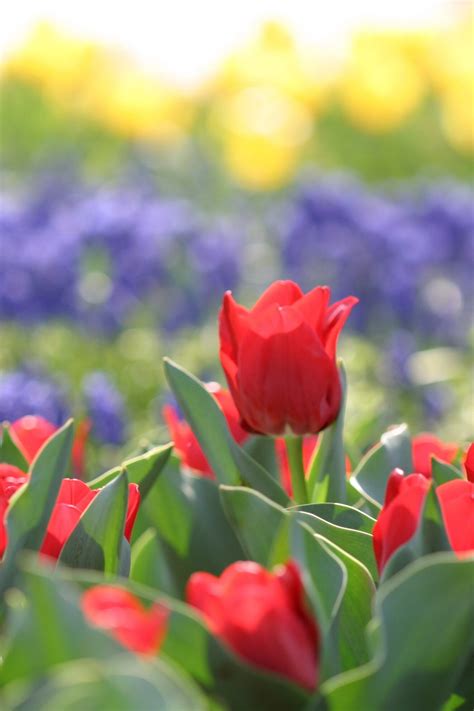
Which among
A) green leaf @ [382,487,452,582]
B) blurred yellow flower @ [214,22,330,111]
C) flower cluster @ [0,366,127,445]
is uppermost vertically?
blurred yellow flower @ [214,22,330,111]

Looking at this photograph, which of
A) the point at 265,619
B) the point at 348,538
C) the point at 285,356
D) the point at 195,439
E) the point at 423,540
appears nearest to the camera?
the point at 265,619

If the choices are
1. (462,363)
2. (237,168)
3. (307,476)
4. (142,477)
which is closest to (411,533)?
(142,477)

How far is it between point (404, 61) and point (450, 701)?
6157 millimetres

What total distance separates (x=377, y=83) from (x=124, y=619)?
5621 mm

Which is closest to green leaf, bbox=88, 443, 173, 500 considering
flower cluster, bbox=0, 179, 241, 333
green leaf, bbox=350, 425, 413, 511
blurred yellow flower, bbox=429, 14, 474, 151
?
green leaf, bbox=350, 425, 413, 511

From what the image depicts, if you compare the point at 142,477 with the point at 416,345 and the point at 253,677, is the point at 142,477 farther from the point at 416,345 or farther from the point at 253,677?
the point at 416,345

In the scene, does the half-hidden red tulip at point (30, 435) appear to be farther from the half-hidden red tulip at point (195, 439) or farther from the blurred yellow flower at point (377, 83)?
the blurred yellow flower at point (377, 83)

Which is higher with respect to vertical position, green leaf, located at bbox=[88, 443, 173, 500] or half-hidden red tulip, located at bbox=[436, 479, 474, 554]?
green leaf, located at bbox=[88, 443, 173, 500]

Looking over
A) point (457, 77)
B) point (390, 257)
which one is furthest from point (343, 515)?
point (457, 77)

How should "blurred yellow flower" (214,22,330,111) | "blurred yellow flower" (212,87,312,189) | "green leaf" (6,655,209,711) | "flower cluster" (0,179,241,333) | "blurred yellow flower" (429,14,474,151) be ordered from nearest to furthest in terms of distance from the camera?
"green leaf" (6,655,209,711)
"flower cluster" (0,179,241,333)
"blurred yellow flower" (212,87,312,189)
"blurred yellow flower" (429,14,474,151)
"blurred yellow flower" (214,22,330,111)

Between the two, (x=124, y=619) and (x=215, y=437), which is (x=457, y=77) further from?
(x=124, y=619)

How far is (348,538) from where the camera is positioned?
101 cm

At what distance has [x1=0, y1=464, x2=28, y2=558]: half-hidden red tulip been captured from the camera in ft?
3.15

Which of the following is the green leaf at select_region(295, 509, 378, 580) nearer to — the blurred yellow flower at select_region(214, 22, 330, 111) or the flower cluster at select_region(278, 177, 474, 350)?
the flower cluster at select_region(278, 177, 474, 350)
